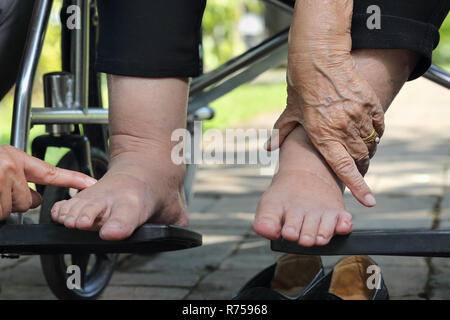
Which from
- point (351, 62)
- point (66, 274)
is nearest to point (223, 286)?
point (66, 274)

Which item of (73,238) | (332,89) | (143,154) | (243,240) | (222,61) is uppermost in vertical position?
(222,61)

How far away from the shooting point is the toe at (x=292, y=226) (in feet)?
3.02

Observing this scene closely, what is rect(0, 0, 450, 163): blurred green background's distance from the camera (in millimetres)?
4773

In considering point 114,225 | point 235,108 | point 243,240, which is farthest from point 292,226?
point 235,108

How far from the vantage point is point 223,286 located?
1.59 m

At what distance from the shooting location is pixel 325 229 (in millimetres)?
918

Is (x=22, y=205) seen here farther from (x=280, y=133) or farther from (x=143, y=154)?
(x=280, y=133)

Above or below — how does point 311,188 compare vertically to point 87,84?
below

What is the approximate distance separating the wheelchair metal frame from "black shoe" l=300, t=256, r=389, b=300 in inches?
Answer: 10.5

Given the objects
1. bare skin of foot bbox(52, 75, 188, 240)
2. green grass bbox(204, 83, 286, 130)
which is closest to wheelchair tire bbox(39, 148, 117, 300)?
bare skin of foot bbox(52, 75, 188, 240)

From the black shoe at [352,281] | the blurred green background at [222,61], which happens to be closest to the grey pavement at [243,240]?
the black shoe at [352,281]

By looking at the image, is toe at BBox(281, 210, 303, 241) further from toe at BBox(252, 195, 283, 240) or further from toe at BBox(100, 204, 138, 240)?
toe at BBox(100, 204, 138, 240)

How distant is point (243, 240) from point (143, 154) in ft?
3.10

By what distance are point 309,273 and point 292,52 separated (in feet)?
1.43
